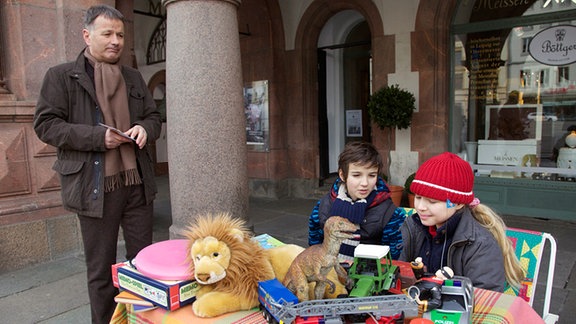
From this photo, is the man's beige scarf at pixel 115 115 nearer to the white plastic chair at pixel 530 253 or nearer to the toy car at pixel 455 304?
the toy car at pixel 455 304

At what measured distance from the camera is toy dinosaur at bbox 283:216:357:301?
1.37 m

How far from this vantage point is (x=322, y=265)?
1367 mm

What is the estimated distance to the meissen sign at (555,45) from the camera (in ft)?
19.1

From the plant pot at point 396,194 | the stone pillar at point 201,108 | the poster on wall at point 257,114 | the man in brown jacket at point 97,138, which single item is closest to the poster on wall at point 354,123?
the poster on wall at point 257,114

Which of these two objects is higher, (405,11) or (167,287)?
(405,11)

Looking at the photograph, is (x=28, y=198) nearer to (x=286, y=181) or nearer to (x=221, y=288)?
(x=221, y=288)

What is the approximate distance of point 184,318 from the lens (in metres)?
1.40

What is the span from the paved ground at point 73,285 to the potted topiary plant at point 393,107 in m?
2.02

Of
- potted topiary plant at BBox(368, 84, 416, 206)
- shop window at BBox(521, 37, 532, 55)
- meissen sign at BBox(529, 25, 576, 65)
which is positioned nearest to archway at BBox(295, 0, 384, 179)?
potted topiary plant at BBox(368, 84, 416, 206)

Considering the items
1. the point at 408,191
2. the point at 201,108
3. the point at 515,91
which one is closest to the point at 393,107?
the point at 408,191

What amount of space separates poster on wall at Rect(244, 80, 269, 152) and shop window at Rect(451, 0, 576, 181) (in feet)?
11.2

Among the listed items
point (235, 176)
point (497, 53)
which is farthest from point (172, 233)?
point (497, 53)

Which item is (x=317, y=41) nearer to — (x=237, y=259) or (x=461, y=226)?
(x=461, y=226)

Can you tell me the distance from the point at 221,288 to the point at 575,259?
14.1ft
